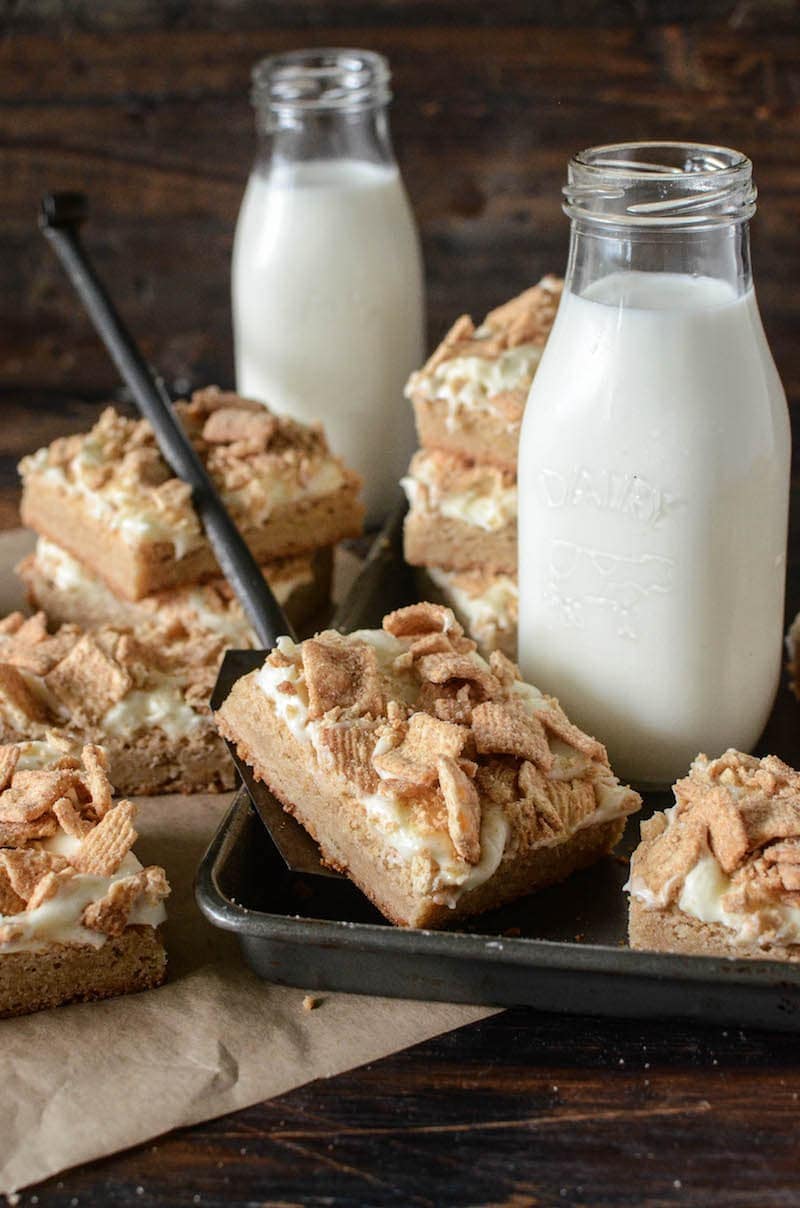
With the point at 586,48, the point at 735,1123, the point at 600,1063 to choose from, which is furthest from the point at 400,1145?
the point at 586,48

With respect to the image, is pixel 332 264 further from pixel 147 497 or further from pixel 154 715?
pixel 154 715

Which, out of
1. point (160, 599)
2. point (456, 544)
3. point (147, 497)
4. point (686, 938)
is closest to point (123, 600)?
point (160, 599)

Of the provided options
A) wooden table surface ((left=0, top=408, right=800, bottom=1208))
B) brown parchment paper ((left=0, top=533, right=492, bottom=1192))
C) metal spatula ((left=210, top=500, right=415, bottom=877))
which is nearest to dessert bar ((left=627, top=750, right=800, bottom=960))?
wooden table surface ((left=0, top=408, right=800, bottom=1208))

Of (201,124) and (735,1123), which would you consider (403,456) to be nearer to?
(201,124)

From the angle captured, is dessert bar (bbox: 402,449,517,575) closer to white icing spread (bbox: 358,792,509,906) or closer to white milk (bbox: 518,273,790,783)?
white milk (bbox: 518,273,790,783)

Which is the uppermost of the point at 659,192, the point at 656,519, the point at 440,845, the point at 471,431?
the point at 659,192

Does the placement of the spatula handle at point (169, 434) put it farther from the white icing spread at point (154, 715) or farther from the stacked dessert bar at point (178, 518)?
the white icing spread at point (154, 715)
